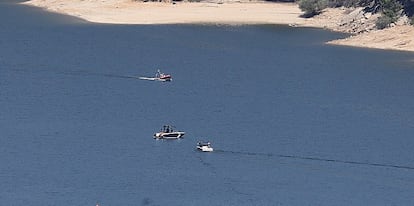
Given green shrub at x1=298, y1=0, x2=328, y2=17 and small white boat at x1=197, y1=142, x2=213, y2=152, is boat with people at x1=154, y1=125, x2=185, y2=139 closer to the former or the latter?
small white boat at x1=197, y1=142, x2=213, y2=152

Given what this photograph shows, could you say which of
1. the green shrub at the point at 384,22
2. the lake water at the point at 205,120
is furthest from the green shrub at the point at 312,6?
the green shrub at the point at 384,22

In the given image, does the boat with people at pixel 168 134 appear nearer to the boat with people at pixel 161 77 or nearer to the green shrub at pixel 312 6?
the boat with people at pixel 161 77

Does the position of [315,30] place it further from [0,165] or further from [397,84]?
[0,165]

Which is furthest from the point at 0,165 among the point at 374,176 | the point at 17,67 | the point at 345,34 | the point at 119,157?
the point at 345,34

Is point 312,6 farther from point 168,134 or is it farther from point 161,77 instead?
point 168,134

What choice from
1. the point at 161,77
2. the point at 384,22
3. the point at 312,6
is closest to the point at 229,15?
the point at 312,6

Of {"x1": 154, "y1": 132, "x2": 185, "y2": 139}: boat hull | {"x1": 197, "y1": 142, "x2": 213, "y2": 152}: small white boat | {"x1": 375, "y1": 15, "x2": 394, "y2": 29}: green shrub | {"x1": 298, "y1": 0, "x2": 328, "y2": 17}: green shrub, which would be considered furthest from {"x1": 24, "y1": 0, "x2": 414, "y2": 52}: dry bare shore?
{"x1": 197, "y1": 142, "x2": 213, "y2": 152}: small white boat
